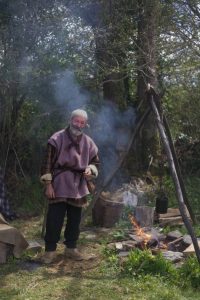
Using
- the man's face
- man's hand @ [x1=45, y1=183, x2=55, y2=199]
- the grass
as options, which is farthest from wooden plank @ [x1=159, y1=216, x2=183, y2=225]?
the man's face

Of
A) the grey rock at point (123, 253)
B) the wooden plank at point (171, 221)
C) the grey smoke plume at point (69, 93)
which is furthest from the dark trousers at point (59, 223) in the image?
the grey smoke plume at point (69, 93)

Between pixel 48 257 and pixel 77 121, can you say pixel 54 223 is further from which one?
pixel 77 121

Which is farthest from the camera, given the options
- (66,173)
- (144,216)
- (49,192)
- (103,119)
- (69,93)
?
(103,119)

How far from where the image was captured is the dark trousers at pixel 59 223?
5520mm

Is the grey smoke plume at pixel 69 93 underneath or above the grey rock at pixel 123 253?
above

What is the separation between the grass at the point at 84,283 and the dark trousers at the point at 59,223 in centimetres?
26

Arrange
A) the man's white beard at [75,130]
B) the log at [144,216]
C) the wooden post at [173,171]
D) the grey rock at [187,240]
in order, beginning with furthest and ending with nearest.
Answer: the log at [144,216] → the grey rock at [187,240] → the man's white beard at [75,130] → the wooden post at [173,171]

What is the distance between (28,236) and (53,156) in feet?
6.85

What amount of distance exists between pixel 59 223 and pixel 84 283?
2.86 feet

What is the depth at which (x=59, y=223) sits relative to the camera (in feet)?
18.1

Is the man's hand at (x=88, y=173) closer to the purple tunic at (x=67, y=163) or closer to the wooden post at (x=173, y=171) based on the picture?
the purple tunic at (x=67, y=163)

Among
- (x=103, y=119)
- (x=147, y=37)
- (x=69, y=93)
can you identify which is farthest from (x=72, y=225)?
(x=147, y=37)

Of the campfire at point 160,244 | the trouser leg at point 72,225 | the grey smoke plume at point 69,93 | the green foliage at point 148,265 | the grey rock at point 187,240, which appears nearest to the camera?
the green foliage at point 148,265

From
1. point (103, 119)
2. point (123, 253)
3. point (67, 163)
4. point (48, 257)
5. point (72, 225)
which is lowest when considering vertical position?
point (48, 257)
